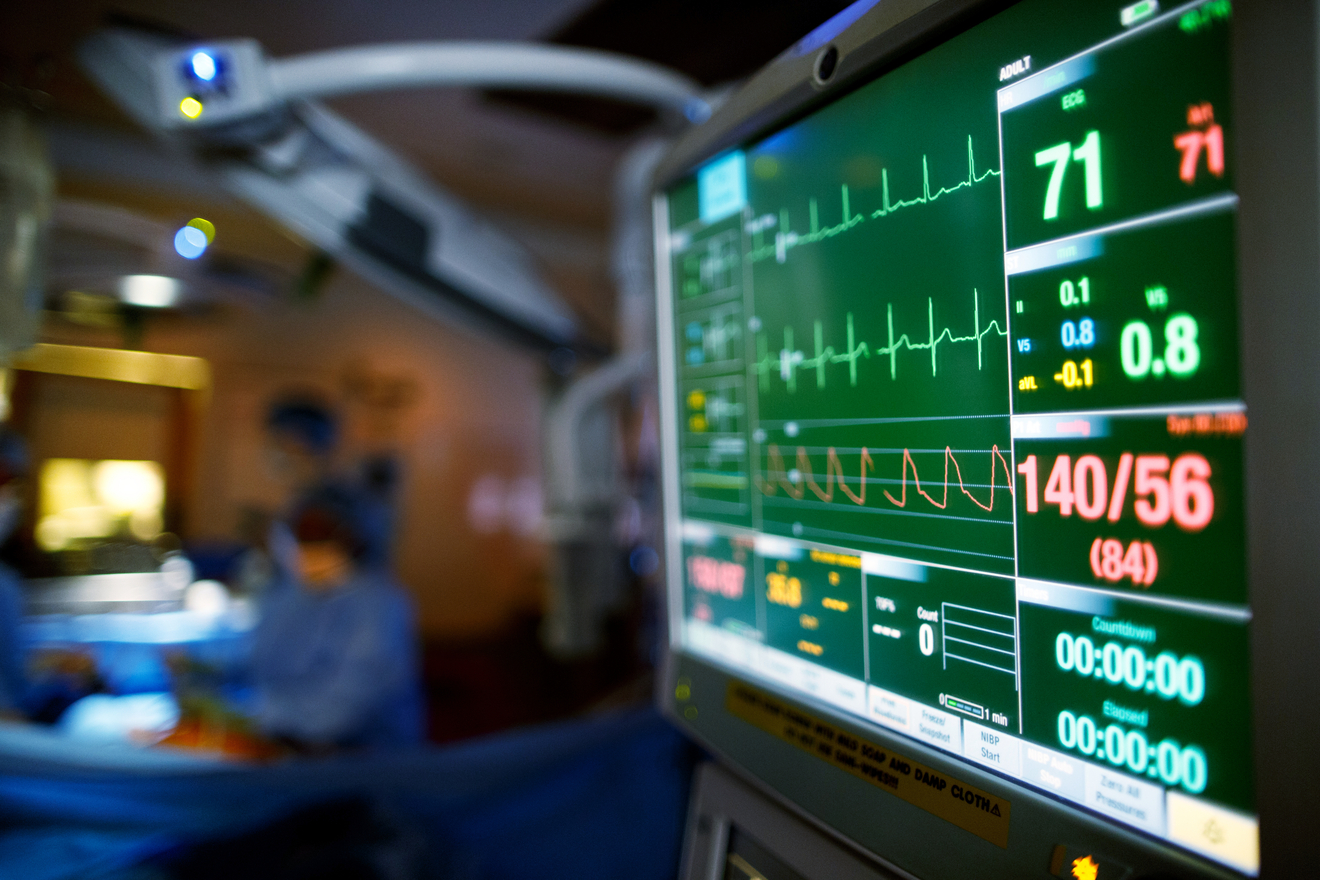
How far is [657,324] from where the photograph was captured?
0.89 m

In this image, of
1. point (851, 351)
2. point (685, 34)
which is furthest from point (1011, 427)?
point (685, 34)

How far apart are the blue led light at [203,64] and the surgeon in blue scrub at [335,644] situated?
105cm

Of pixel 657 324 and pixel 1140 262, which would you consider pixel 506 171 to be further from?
pixel 1140 262

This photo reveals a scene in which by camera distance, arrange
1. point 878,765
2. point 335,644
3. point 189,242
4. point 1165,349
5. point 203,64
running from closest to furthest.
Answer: point 1165,349
point 878,765
point 203,64
point 189,242
point 335,644

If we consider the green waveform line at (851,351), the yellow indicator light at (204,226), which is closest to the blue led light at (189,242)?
the yellow indicator light at (204,226)

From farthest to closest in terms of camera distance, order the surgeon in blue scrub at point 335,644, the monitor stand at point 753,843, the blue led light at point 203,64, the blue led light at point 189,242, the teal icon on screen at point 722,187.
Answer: the surgeon in blue scrub at point 335,644
the blue led light at point 189,242
the blue led light at point 203,64
the teal icon on screen at point 722,187
the monitor stand at point 753,843

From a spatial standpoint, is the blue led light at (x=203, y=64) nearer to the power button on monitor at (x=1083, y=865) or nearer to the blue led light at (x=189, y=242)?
the blue led light at (x=189, y=242)

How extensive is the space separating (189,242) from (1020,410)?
1441mm

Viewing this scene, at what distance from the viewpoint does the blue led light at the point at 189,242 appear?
1.27 metres

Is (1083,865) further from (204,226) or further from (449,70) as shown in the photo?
(204,226)

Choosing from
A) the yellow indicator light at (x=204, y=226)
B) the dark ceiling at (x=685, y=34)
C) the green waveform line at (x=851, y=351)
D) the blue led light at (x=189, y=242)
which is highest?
the dark ceiling at (x=685, y=34)

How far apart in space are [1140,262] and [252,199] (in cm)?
159

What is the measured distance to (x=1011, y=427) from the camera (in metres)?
0.50

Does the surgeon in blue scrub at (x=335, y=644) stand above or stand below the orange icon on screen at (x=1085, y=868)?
below
